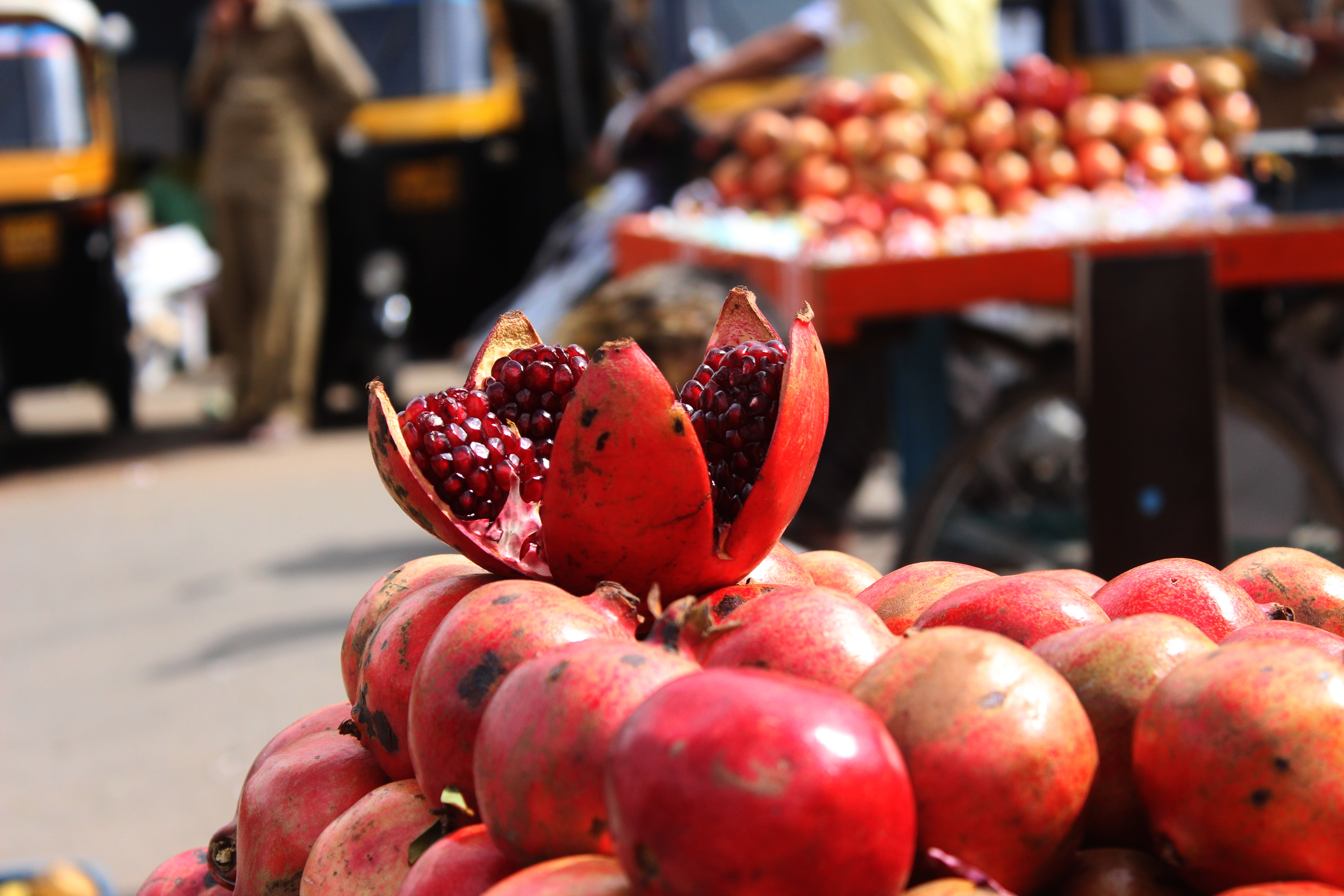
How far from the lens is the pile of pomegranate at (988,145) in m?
5.10

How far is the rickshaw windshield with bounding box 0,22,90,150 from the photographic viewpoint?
8180 mm

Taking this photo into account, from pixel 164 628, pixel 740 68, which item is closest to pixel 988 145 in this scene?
pixel 740 68

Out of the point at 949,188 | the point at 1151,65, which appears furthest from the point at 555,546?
the point at 1151,65

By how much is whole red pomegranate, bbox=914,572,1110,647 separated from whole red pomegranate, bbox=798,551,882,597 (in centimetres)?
23

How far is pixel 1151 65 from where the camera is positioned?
7.07 m

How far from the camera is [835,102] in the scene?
547 centimetres

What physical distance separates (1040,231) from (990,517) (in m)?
1.02

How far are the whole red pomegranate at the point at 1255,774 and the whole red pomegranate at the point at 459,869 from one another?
53 cm

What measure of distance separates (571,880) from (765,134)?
489 centimetres

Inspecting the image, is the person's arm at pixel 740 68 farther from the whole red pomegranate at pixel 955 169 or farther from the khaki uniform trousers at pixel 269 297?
the khaki uniform trousers at pixel 269 297

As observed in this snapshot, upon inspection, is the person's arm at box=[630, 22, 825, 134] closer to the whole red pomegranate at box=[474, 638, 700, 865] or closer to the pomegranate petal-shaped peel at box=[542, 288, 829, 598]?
the pomegranate petal-shaped peel at box=[542, 288, 829, 598]

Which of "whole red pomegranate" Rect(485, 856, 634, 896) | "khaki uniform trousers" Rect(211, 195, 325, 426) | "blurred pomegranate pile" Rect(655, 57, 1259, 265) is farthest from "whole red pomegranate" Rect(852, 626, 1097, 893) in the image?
"khaki uniform trousers" Rect(211, 195, 325, 426)

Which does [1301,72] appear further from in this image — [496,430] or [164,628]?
[164,628]

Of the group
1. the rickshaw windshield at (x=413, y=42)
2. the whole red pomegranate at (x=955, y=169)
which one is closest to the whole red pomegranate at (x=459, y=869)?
the whole red pomegranate at (x=955, y=169)
